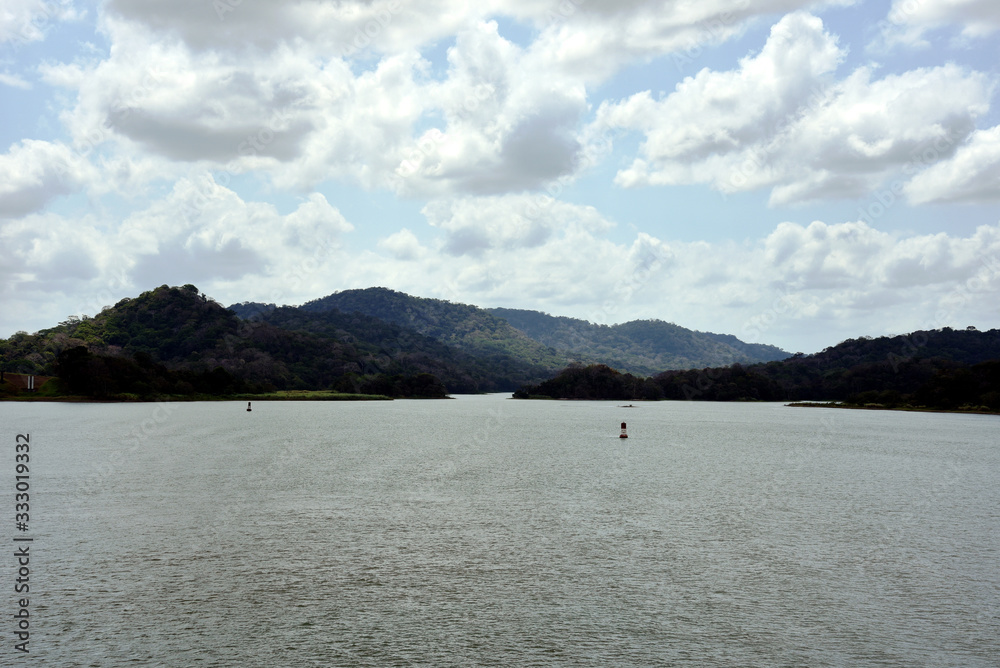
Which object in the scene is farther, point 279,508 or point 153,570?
point 279,508

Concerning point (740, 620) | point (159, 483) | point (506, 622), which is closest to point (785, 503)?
point (740, 620)

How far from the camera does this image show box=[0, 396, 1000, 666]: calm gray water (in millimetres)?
17203

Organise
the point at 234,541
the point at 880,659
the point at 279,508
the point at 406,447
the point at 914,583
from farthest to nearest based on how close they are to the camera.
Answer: the point at 406,447
the point at 279,508
the point at 234,541
the point at 914,583
the point at 880,659

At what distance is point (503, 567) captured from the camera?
81.6ft

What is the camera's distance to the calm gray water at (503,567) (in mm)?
17203

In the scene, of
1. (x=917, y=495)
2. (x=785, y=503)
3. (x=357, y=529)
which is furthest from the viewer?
(x=917, y=495)

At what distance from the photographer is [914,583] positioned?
76.5 feet

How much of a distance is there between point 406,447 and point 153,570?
179 ft

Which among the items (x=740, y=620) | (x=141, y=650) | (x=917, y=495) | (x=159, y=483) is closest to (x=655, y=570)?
(x=740, y=620)

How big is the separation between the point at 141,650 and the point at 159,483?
32.1 meters

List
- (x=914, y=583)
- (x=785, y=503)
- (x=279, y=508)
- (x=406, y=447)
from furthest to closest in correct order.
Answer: (x=406, y=447) → (x=785, y=503) → (x=279, y=508) → (x=914, y=583)

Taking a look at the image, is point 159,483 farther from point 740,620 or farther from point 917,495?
point 917,495

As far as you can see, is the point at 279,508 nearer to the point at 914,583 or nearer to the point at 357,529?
the point at 357,529

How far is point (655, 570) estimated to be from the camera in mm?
24703
